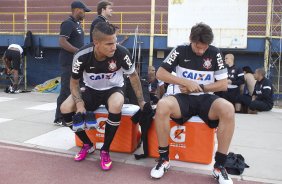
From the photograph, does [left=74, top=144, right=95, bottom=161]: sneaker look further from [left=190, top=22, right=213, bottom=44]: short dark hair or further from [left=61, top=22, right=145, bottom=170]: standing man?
[left=190, top=22, right=213, bottom=44]: short dark hair

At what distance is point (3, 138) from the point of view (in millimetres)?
4234

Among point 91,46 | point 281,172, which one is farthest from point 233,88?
point 91,46

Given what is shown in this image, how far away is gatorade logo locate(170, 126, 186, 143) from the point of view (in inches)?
134

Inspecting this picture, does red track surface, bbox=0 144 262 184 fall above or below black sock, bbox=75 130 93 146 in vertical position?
below

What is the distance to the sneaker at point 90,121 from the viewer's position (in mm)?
3383


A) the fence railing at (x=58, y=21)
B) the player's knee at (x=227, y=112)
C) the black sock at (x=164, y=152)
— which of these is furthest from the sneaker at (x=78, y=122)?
the fence railing at (x=58, y=21)

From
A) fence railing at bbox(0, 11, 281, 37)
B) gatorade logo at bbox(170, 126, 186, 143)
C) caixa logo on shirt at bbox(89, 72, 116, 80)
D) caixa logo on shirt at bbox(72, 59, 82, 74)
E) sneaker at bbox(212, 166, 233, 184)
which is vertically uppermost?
fence railing at bbox(0, 11, 281, 37)

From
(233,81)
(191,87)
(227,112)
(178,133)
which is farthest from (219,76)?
(233,81)

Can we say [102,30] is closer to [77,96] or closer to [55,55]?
[77,96]

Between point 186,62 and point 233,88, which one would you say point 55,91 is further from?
point 186,62

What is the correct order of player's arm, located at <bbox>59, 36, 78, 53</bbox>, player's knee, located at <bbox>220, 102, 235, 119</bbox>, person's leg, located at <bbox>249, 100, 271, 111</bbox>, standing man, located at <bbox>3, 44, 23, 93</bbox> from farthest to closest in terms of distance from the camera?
standing man, located at <bbox>3, 44, 23, 93</bbox> < person's leg, located at <bbox>249, 100, 271, 111</bbox> < player's arm, located at <bbox>59, 36, 78, 53</bbox> < player's knee, located at <bbox>220, 102, 235, 119</bbox>

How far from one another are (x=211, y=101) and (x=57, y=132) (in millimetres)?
2376

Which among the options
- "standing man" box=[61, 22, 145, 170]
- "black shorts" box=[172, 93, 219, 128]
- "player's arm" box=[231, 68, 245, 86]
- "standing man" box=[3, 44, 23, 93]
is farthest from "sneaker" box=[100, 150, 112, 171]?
"standing man" box=[3, 44, 23, 93]

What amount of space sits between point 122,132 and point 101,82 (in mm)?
624
